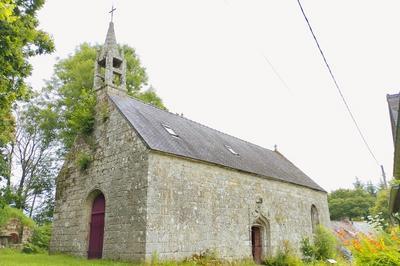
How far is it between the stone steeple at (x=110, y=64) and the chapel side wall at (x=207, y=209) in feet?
19.1

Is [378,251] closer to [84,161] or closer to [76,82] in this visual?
[84,161]

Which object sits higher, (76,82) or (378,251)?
(76,82)

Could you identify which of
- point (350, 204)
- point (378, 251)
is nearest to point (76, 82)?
point (378, 251)

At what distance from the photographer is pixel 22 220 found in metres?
19.3

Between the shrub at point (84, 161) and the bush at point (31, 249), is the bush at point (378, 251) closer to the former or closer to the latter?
the shrub at point (84, 161)

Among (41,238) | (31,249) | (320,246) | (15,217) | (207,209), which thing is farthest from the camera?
(320,246)

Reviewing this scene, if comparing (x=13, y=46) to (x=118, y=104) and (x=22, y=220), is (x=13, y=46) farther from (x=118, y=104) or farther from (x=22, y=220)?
(x=22, y=220)

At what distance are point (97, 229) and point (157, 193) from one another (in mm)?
3648

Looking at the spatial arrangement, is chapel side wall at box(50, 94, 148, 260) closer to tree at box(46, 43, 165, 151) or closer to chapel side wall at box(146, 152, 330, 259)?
chapel side wall at box(146, 152, 330, 259)

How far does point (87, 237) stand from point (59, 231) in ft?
6.44

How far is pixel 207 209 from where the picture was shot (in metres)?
13.2

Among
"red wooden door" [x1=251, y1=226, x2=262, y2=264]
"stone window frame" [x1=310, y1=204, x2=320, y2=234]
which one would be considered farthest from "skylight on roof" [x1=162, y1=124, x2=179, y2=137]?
"stone window frame" [x1=310, y1=204, x2=320, y2=234]

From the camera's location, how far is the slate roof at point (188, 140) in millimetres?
13078

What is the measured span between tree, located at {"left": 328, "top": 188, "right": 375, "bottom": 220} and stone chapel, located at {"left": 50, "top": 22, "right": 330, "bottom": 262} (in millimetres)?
39402
